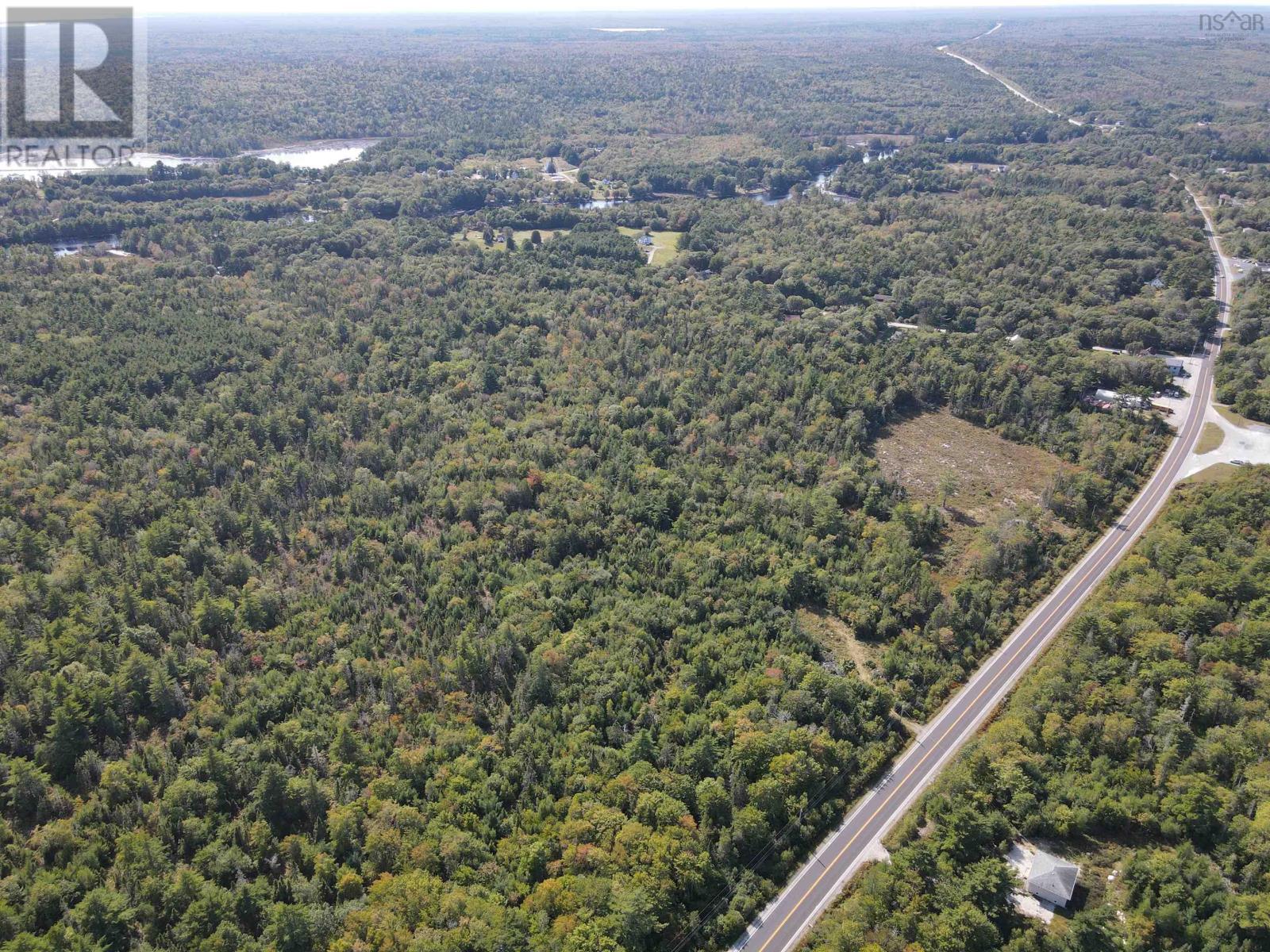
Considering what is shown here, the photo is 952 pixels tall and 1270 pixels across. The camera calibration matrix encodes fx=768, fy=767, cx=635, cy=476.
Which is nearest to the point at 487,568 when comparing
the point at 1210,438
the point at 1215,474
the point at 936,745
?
the point at 936,745

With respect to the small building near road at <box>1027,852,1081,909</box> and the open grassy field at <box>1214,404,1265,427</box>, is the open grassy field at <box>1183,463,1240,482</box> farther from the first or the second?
the small building near road at <box>1027,852,1081,909</box>

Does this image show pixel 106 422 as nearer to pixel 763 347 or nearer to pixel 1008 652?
pixel 763 347

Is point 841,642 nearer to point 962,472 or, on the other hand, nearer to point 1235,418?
point 962,472

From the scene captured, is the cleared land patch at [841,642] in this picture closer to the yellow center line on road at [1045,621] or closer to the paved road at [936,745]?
the paved road at [936,745]

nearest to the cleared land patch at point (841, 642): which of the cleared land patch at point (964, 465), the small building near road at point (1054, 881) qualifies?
the small building near road at point (1054, 881)

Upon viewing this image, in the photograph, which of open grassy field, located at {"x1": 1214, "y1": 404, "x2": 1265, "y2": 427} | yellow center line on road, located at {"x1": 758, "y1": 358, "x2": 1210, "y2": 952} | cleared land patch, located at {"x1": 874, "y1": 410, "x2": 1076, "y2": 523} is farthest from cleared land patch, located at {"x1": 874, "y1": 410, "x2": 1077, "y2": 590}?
open grassy field, located at {"x1": 1214, "y1": 404, "x2": 1265, "y2": 427}

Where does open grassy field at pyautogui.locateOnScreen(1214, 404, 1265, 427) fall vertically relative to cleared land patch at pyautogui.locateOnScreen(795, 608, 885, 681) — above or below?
above

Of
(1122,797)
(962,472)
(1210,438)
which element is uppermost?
(1210,438)
